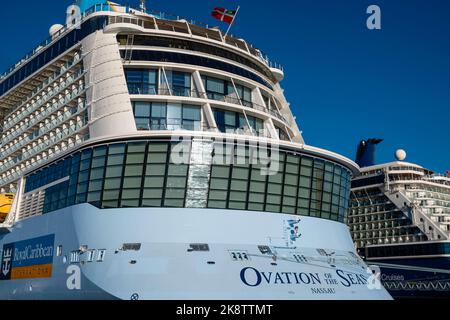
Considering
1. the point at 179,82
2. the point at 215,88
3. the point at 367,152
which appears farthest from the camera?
the point at 367,152

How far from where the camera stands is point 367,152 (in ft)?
306

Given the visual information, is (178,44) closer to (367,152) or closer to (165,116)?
(165,116)

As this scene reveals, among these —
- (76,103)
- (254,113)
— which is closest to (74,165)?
(76,103)

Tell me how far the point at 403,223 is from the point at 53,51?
5609 centimetres

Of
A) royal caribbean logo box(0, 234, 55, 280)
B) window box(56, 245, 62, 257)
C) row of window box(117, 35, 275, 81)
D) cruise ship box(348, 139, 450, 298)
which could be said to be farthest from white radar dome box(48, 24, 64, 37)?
cruise ship box(348, 139, 450, 298)

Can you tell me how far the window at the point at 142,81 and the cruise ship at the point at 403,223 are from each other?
161 feet

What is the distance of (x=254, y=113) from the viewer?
41.0 m

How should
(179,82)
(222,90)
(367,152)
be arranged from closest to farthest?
(179,82) → (222,90) → (367,152)

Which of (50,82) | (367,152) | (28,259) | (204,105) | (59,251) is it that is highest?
(367,152)

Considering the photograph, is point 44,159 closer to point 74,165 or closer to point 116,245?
point 74,165

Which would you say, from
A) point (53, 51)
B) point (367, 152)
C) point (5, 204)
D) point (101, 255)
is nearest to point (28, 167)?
point (5, 204)

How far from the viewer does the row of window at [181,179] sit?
1332 inches
